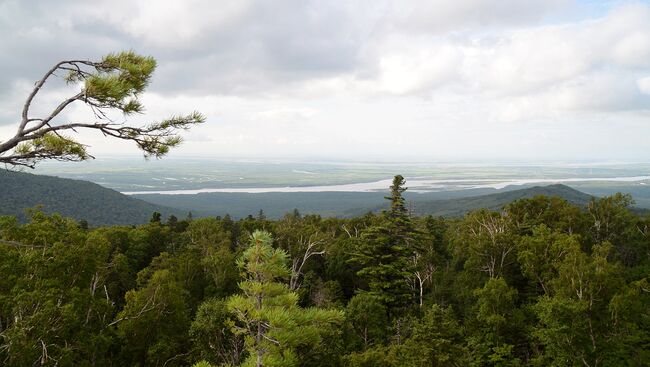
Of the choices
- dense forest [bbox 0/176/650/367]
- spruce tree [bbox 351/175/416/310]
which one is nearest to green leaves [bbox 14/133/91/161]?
dense forest [bbox 0/176/650/367]

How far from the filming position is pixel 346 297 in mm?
54188

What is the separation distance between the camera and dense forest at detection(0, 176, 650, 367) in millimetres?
11032

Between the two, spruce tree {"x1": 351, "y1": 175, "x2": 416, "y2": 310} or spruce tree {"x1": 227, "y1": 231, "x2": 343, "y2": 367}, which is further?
spruce tree {"x1": 351, "y1": 175, "x2": 416, "y2": 310}

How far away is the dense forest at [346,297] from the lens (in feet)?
36.2

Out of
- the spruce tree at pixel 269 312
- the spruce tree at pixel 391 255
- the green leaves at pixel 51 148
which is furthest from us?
the spruce tree at pixel 391 255

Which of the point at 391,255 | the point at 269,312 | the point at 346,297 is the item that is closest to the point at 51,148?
the point at 269,312

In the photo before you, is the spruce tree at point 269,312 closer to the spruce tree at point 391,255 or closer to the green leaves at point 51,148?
the green leaves at point 51,148

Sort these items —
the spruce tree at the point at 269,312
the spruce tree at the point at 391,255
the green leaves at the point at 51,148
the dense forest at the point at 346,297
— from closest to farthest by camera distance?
1. the green leaves at the point at 51,148
2. the spruce tree at the point at 269,312
3. the dense forest at the point at 346,297
4. the spruce tree at the point at 391,255

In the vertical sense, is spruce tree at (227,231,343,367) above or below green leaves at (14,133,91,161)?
below

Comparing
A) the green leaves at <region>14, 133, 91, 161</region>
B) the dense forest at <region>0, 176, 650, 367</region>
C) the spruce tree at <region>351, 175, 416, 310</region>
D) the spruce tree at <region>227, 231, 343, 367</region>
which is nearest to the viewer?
the green leaves at <region>14, 133, 91, 161</region>

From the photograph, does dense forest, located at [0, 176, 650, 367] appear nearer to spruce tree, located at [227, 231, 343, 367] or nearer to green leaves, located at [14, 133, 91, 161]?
spruce tree, located at [227, 231, 343, 367]

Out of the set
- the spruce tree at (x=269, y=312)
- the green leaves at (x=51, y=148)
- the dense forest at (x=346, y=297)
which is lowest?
the dense forest at (x=346, y=297)

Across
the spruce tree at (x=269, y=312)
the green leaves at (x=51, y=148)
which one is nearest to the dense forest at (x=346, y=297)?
the spruce tree at (x=269, y=312)

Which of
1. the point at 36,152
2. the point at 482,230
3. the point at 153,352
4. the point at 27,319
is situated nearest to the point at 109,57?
the point at 36,152
